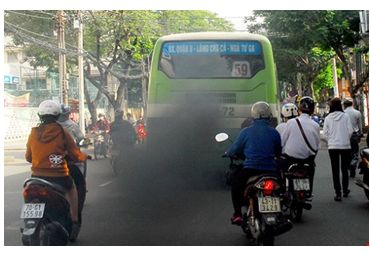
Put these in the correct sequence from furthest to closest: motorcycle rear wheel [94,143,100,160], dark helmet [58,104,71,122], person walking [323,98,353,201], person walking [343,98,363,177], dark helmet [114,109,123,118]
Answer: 1. person walking [343,98,363,177]
2. person walking [323,98,353,201]
3. dark helmet [114,109,123,118]
4. motorcycle rear wheel [94,143,100,160]
5. dark helmet [58,104,71,122]

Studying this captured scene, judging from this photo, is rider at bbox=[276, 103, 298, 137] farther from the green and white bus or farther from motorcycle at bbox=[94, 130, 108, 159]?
motorcycle at bbox=[94, 130, 108, 159]

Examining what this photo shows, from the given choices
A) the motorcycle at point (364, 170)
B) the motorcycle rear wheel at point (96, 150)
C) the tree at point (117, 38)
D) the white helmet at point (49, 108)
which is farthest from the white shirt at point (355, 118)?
the white helmet at point (49, 108)

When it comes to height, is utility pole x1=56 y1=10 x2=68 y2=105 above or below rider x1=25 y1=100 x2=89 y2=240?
above

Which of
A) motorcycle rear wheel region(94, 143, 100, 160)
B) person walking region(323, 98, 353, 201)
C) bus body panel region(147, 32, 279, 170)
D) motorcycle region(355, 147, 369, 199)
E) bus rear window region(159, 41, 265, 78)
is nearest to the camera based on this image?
bus body panel region(147, 32, 279, 170)

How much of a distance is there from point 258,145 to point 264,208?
514 mm

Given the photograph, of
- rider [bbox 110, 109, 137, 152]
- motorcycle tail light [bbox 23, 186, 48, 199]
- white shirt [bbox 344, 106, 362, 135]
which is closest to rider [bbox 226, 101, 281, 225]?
rider [bbox 110, 109, 137, 152]

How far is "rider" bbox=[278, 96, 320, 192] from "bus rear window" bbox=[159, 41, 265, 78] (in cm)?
66

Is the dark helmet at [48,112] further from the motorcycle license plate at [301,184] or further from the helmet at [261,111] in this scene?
the motorcycle license plate at [301,184]

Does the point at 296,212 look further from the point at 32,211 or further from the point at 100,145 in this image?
the point at 32,211

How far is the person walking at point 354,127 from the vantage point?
22.6ft

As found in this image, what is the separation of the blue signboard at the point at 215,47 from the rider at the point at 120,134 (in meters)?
0.79

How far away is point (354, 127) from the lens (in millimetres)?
6988

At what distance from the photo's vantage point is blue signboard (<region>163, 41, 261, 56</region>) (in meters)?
5.46
